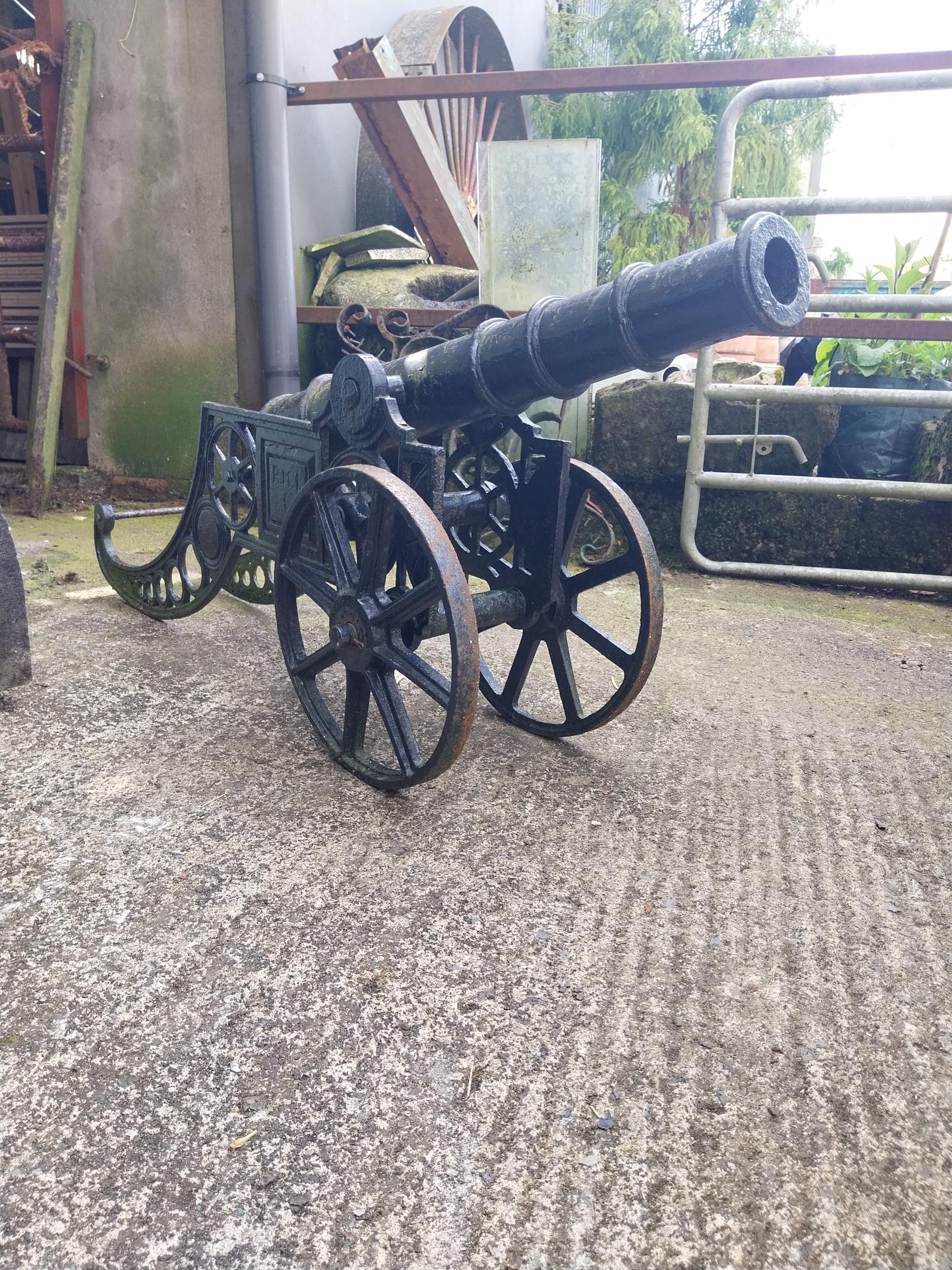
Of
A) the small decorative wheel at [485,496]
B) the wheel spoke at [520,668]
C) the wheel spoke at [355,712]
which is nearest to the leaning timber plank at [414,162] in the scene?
the small decorative wheel at [485,496]

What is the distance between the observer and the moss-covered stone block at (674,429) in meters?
3.89

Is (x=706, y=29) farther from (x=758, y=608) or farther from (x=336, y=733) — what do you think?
(x=336, y=733)

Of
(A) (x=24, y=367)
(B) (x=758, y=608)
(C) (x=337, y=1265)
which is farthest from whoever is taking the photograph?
(A) (x=24, y=367)

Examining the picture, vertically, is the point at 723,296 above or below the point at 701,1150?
above

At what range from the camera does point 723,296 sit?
175 centimetres

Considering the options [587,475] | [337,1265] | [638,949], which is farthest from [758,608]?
[337,1265]

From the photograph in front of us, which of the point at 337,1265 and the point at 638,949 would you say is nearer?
the point at 337,1265

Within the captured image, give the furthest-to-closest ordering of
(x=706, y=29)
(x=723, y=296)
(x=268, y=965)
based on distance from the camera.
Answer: (x=706, y=29) < (x=723, y=296) < (x=268, y=965)

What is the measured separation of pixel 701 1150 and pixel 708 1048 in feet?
0.63

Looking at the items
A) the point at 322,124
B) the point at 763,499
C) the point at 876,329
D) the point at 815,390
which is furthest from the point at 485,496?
the point at 322,124

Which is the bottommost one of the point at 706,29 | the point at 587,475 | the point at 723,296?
the point at 587,475

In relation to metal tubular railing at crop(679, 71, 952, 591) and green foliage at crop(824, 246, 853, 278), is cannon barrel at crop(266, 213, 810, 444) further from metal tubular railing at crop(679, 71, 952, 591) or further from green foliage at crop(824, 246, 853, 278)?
green foliage at crop(824, 246, 853, 278)

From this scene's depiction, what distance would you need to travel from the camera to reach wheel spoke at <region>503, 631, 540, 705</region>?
8.14 ft

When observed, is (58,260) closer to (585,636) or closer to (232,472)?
(232,472)
